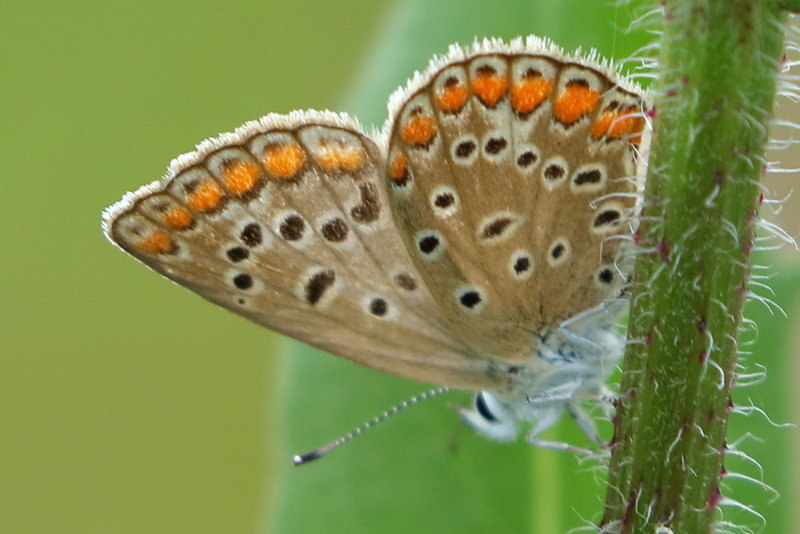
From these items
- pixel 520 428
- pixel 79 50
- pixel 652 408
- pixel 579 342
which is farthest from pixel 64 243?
pixel 652 408

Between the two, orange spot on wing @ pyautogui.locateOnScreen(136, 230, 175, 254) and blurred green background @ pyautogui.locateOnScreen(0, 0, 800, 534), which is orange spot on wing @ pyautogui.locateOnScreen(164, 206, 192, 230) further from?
blurred green background @ pyautogui.locateOnScreen(0, 0, 800, 534)

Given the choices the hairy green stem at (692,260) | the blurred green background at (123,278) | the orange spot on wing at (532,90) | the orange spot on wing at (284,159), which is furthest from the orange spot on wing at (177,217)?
→ the blurred green background at (123,278)

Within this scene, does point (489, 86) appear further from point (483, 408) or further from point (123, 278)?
point (123, 278)

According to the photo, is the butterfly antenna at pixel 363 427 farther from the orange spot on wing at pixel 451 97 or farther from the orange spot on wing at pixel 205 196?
the orange spot on wing at pixel 451 97

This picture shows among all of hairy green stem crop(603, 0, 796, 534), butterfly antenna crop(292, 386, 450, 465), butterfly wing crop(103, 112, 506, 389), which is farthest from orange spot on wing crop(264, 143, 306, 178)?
hairy green stem crop(603, 0, 796, 534)

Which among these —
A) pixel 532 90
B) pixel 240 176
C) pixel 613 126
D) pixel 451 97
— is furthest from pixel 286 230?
pixel 613 126

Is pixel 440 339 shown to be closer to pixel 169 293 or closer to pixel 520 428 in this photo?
pixel 520 428

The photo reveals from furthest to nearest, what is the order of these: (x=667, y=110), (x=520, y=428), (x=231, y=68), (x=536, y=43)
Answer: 1. (x=231, y=68)
2. (x=520, y=428)
3. (x=536, y=43)
4. (x=667, y=110)
